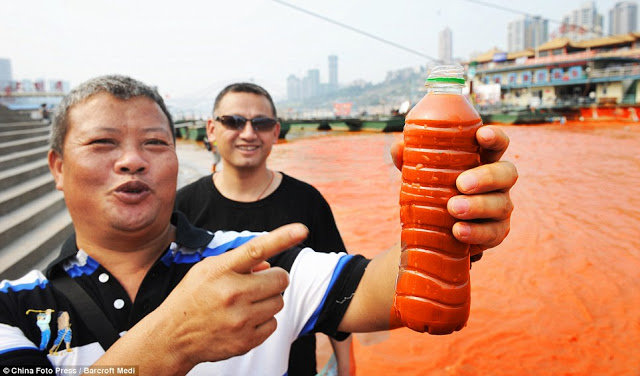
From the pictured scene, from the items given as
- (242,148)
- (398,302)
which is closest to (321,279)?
(398,302)

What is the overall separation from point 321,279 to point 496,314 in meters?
3.57

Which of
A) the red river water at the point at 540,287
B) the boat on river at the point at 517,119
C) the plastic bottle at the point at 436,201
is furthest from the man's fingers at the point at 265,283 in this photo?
the boat on river at the point at 517,119

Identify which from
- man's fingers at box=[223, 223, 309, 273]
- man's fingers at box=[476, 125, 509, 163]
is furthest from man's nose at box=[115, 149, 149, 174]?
man's fingers at box=[476, 125, 509, 163]

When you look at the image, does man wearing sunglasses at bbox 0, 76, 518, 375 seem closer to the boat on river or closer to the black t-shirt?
the black t-shirt

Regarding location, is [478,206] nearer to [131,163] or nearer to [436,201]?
[436,201]

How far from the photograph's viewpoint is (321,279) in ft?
6.17

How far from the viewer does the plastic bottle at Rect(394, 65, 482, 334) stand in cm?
138

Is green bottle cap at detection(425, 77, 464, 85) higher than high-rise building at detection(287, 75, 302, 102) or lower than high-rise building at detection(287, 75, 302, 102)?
lower

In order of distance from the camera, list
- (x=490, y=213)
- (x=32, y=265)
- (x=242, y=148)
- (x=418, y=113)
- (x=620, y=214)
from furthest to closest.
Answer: (x=620, y=214)
(x=32, y=265)
(x=242, y=148)
(x=418, y=113)
(x=490, y=213)

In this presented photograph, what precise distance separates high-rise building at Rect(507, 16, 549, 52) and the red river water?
5998 inches

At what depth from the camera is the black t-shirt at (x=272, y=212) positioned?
2848 millimetres

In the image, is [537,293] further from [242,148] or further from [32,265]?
[32,265]

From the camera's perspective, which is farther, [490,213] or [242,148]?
[242,148]

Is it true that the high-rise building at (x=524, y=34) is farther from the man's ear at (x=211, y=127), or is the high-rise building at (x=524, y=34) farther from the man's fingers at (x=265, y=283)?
the man's fingers at (x=265, y=283)
